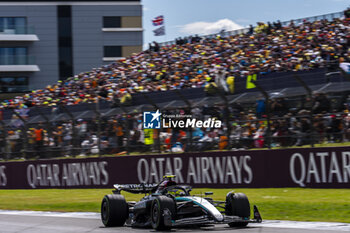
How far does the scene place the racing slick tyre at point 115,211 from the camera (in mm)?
10641

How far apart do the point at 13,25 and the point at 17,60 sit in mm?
3573

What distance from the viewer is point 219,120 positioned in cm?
1641

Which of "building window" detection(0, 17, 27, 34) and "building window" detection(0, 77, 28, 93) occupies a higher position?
"building window" detection(0, 17, 27, 34)

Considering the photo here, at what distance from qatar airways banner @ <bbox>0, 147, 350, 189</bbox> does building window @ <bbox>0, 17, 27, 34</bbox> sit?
2877 cm

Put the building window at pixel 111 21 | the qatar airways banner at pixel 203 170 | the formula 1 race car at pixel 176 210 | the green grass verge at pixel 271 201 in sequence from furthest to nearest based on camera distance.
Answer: the building window at pixel 111 21
the qatar airways banner at pixel 203 170
the green grass verge at pixel 271 201
the formula 1 race car at pixel 176 210

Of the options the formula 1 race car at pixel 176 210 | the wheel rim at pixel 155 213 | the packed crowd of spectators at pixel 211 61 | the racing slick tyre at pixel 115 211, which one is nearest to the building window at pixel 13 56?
the packed crowd of spectators at pixel 211 61

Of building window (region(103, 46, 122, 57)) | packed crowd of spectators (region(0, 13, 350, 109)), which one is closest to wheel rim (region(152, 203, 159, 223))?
packed crowd of spectators (region(0, 13, 350, 109))

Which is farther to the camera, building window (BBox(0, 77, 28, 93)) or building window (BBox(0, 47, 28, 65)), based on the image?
building window (BBox(0, 47, 28, 65))

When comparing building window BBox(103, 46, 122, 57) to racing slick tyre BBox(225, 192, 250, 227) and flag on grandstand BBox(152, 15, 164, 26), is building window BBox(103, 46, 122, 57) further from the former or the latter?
racing slick tyre BBox(225, 192, 250, 227)

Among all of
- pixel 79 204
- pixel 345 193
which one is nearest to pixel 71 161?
pixel 79 204

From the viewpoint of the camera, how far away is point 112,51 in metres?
53.0

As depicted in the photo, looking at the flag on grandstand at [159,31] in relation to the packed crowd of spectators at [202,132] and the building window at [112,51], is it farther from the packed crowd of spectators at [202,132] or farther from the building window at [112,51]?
the packed crowd of spectators at [202,132]

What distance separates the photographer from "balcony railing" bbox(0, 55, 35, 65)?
48.9 m

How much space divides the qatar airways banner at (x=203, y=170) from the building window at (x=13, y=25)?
28772 millimetres
